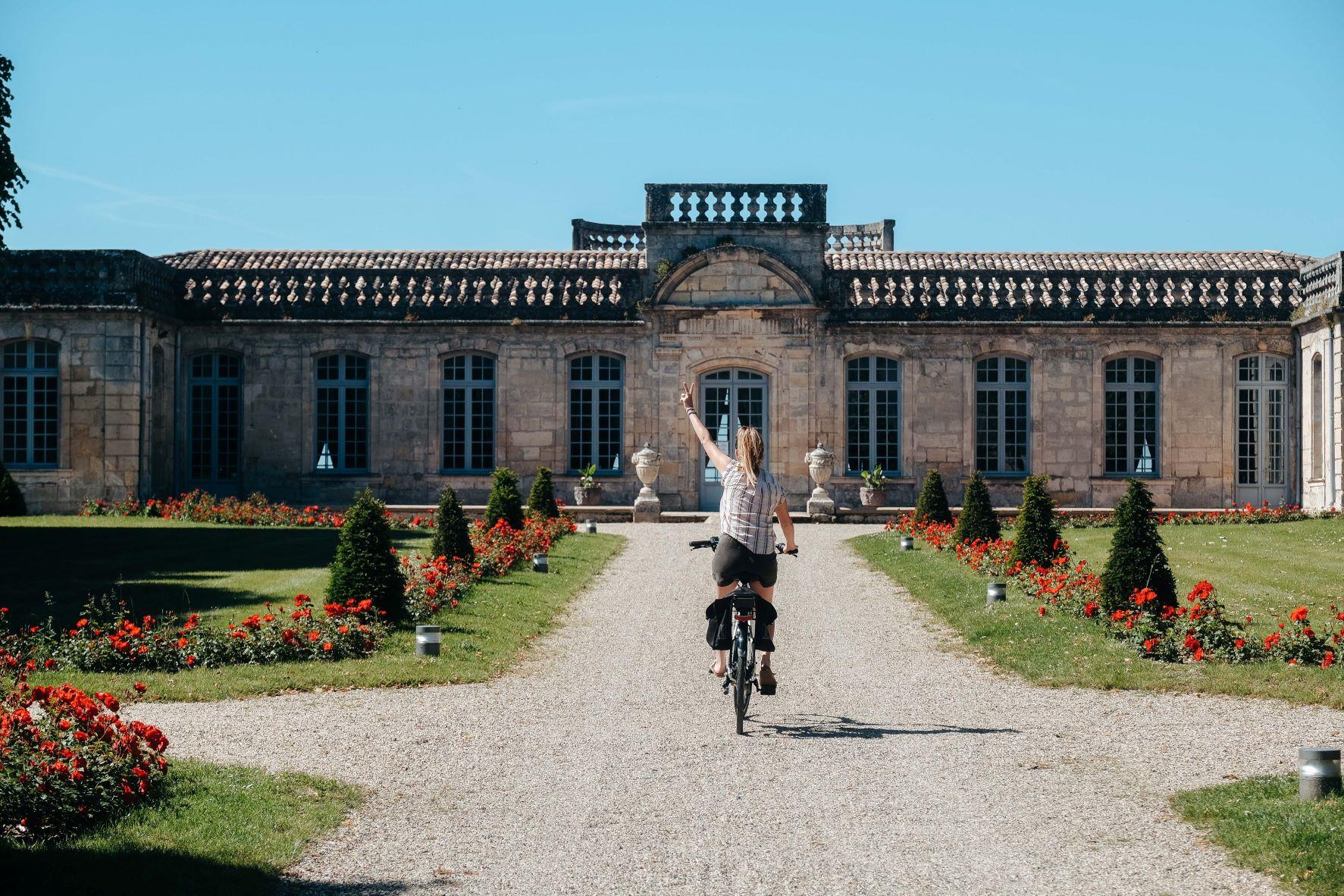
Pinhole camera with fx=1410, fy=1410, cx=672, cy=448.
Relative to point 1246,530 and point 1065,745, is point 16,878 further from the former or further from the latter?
point 1246,530

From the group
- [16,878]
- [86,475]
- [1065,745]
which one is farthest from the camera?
[86,475]

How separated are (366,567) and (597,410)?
14.9 meters

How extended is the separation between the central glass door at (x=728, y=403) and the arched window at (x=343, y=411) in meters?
6.41

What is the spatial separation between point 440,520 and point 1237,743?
9.39m

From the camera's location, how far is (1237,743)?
309 inches

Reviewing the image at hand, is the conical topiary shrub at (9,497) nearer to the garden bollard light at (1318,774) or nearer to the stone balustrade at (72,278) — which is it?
the stone balustrade at (72,278)

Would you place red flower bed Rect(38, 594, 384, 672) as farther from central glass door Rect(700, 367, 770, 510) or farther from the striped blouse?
central glass door Rect(700, 367, 770, 510)

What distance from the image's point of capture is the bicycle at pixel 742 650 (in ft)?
26.6

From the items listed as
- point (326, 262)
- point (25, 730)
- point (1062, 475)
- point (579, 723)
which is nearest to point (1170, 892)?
point (579, 723)

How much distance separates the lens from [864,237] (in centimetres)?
3641

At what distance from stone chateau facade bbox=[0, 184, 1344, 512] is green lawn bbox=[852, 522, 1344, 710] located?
11.0 metres

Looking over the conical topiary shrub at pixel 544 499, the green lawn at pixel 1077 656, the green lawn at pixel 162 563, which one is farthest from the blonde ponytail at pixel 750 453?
the conical topiary shrub at pixel 544 499

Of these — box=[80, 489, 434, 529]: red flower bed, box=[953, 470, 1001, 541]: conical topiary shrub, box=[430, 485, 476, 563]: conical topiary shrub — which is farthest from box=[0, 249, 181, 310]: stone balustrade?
box=[953, 470, 1001, 541]: conical topiary shrub

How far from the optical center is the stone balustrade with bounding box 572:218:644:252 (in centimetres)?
3388
